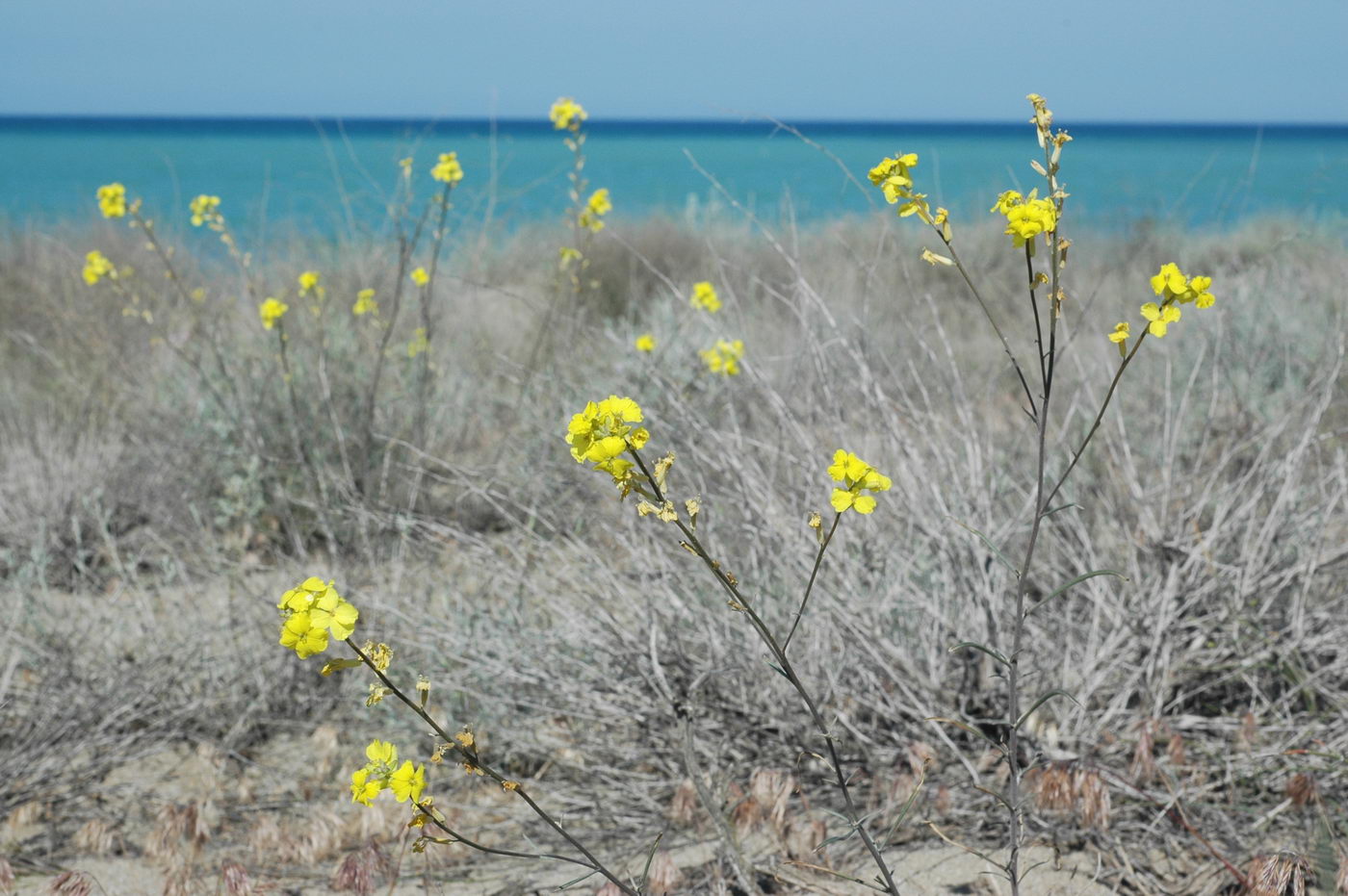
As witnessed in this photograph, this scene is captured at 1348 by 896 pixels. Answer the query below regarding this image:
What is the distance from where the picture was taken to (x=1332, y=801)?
1851 mm

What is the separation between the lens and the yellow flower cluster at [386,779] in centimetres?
119

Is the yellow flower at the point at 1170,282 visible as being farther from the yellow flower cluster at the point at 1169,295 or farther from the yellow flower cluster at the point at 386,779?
the yellow flower cluster at the point at 386,779

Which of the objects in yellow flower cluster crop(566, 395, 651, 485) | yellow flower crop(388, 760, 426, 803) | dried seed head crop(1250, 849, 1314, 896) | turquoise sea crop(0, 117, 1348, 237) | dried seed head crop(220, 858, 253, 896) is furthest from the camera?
turquoise sea crop(0, 117, 1348, 237)

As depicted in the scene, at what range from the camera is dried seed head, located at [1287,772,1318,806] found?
1.72 meters

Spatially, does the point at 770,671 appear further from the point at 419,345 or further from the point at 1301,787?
the point at 419,345

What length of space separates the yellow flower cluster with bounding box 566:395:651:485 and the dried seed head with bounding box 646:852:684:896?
0.86m

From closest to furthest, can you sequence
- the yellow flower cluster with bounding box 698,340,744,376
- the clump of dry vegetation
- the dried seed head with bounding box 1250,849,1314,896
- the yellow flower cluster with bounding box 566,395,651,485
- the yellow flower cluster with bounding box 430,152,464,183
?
the yellow flower cluster with bounding box 566,395,651,485, the dried seed head with bounding box 1250,849,1314,896, the clump of dry vegetation, the yellow flower cluster with bounding box 698,340,744,376, the yellow flower cluster with bounding box 430,152,464,183

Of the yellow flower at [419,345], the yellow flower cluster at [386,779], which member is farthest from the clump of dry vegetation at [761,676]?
the yellow flower cluster at [386,779]

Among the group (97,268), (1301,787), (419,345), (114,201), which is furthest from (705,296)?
(1301,787)

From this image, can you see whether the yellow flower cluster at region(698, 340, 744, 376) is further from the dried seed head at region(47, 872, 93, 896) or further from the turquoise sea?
the dried seed head at region(47, 872, 93, 896)

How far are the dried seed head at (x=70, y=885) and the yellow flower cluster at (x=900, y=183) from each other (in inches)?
59.5

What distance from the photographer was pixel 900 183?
1.22 m

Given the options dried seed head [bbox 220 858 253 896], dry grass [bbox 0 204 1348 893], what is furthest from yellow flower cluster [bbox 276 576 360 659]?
dried seed head [bbox 220 858 253 896]

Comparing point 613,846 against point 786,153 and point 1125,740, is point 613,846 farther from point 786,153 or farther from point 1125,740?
point 786,153
